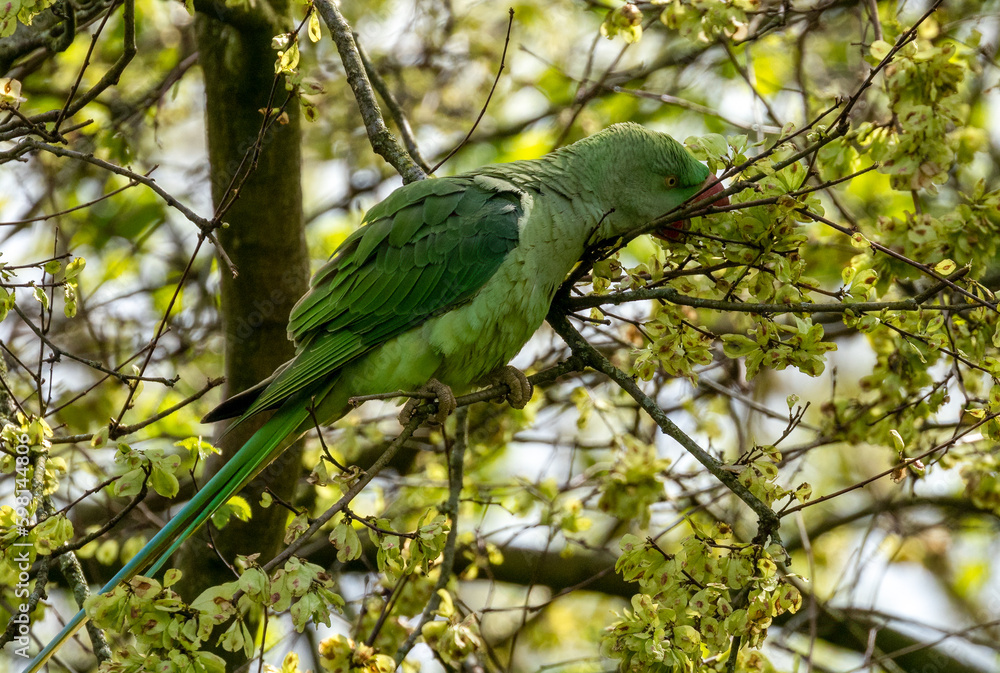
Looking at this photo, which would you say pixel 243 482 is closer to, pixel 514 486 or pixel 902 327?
pixel 514 486

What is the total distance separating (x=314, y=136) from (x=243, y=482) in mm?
3833

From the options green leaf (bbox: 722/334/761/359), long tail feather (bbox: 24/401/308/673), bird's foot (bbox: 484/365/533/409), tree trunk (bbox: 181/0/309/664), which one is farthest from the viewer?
tree trunk (bbox: 181/0/309/664)

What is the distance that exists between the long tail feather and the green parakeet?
0.5 inches

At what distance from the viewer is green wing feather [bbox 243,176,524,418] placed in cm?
317

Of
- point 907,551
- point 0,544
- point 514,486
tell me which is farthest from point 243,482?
point 907,551

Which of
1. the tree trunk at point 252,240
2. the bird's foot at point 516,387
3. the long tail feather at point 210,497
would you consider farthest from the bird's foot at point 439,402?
the tree trunk at point 252,240

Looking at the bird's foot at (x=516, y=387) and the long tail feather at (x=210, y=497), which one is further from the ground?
the bird's foot at (x=516, y=387)

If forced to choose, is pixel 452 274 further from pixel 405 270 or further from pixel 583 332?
pixel 583 332

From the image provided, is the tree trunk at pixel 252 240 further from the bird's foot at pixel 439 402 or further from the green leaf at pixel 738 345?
the green leaf at pixel 738 345

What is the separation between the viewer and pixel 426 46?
5883mm

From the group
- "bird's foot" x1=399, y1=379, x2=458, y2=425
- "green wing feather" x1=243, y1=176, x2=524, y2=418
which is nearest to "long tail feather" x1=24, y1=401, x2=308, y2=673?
"green wing feather" x1=243, y1=176, x2=524, y2=418

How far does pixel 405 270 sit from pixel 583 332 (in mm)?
1521

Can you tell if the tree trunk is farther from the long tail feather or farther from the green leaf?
the green leaf

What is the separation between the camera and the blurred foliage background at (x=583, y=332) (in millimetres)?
2352
